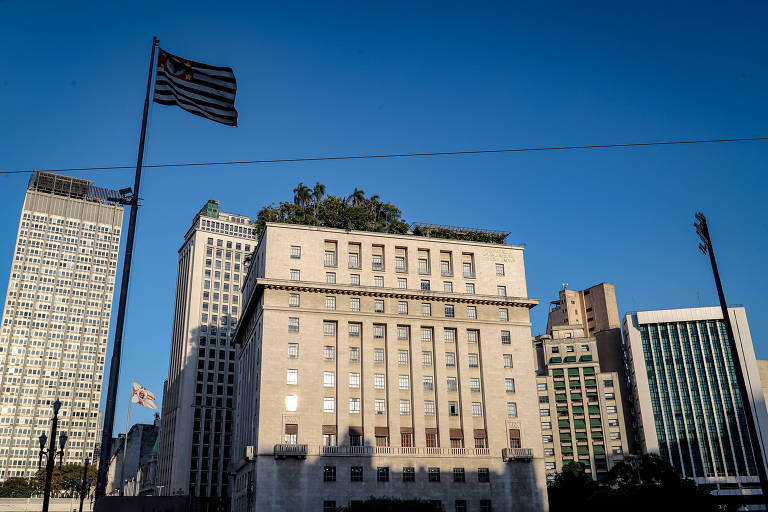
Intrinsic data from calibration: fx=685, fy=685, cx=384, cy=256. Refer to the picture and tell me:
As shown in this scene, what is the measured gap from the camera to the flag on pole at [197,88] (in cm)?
2948

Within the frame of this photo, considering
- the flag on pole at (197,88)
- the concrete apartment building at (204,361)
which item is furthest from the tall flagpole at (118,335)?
the concrete apartment building at (204,361)

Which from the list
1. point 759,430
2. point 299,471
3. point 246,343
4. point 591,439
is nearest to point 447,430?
point 299,471

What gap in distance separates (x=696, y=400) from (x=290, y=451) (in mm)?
106276

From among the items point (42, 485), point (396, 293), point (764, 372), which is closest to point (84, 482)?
point (42, 485)

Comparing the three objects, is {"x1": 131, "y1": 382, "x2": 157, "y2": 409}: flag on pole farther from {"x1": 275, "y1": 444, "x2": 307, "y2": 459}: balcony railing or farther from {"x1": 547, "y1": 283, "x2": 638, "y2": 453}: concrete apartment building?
{"x1": 547, "y1": 283, "x2": 638, "y2": 453}: concrete apartment building

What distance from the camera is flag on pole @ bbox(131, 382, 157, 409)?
90688mm

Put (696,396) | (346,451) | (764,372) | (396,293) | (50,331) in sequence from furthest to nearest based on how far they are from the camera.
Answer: (50,331)
(764,372)
(696,396)
(396,293)
(346,451)

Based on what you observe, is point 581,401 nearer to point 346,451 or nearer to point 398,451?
point 398,451

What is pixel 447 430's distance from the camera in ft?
224

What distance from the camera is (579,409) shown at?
137875 millimetres

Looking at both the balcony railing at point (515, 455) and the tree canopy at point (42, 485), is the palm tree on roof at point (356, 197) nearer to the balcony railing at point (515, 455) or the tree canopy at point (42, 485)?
the balcony railing at point (515, 455)

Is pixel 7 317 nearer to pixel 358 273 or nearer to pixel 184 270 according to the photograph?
pixel 184 270

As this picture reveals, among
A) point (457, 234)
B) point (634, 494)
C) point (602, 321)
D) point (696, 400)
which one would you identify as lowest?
point (634, 494)

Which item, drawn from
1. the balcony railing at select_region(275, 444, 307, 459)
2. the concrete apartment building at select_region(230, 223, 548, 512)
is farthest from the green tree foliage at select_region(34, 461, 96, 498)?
the balcony railing at select_region(275, 444, 307, 459)
